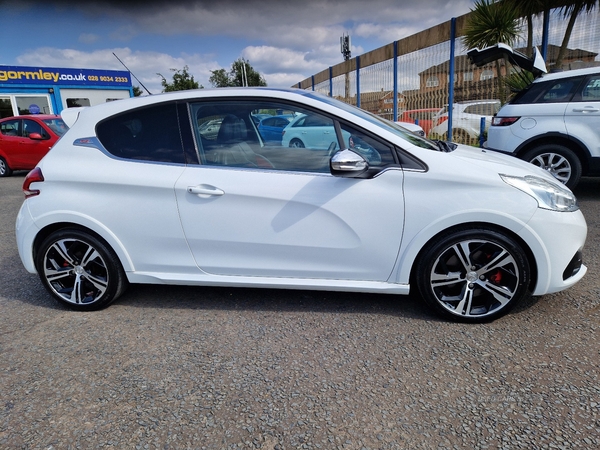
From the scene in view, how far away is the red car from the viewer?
36.6 ft

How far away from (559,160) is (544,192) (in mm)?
3929

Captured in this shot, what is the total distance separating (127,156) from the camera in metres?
3.10

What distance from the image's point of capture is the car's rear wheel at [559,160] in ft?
19.3

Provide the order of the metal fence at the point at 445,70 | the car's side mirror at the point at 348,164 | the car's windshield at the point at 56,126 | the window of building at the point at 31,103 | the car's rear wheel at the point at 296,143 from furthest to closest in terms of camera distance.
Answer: the window of building at the point at 31,103 < the car's windshield at the point at 56,126 < the metal fence at the point at 445,70 < the car's rear wheel at the point at 296,143 < the car's side mirror at the point at 348,164

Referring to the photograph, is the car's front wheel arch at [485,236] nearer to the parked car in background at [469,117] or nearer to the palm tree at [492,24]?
the palm tree at [492,24]

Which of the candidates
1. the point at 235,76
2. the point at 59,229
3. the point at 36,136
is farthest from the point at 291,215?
the point at 235,76

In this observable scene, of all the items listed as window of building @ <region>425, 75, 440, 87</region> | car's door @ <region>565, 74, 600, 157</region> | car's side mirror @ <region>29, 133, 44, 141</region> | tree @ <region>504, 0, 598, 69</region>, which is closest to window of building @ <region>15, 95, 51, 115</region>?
car's side mirror @ <region>29, 133, 44, 141</region>

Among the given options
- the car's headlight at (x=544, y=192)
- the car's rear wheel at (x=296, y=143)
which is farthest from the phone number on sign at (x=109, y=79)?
the car's headlight at (x=544, y=192)

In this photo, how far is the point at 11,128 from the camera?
1173cm

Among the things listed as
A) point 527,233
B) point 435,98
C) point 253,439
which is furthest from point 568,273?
point 435,98

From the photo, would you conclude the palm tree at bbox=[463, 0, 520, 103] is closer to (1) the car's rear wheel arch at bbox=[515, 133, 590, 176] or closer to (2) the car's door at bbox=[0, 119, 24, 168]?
(1) the car's rear wheel arch at bbox=[515, 133, 590, 176]

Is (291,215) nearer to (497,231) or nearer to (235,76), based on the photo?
(497,231)

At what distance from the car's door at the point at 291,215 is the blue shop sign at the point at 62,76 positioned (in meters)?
22.8

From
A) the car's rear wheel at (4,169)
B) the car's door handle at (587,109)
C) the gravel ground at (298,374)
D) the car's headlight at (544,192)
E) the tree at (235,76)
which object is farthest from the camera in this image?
the tree at (235,76)
